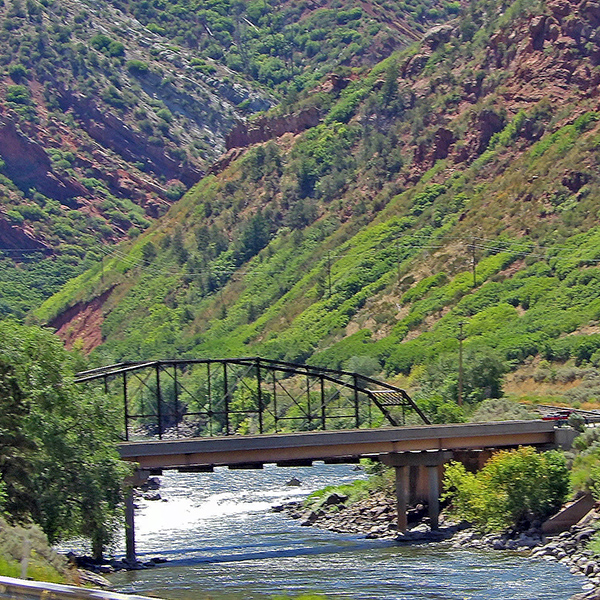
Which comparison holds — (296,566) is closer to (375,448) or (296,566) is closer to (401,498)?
(401,498)

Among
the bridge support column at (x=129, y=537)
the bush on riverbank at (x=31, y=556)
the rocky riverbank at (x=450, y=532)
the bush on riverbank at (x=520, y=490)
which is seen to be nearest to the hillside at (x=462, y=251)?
the rocky riverbank at (x=450, y=532)

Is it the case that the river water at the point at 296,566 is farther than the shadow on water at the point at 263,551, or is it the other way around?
the shadow on water at the point at 263,551

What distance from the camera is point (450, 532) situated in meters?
69.8

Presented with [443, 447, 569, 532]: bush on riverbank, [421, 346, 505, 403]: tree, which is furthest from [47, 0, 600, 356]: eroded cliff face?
[443, 447, 569, 532]: bush on riverbank

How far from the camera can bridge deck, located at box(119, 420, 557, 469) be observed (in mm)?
68812

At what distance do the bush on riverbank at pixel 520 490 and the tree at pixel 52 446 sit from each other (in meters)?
17.9

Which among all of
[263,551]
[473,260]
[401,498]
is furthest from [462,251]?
[263,551]

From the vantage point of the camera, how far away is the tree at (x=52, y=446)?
5212 centimetres

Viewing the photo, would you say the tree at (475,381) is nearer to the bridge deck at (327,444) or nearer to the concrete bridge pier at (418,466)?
the bridge deck at (327,444)

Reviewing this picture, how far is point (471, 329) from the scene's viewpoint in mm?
136500

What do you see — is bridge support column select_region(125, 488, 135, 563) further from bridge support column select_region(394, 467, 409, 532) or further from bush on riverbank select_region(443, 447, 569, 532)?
bush on riverbank select_region(443, 447, 569, 532)

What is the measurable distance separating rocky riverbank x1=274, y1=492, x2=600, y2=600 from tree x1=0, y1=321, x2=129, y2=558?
16.9 metres

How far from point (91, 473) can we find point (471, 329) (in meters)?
85.2

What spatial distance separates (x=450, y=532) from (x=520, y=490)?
5583 mm
